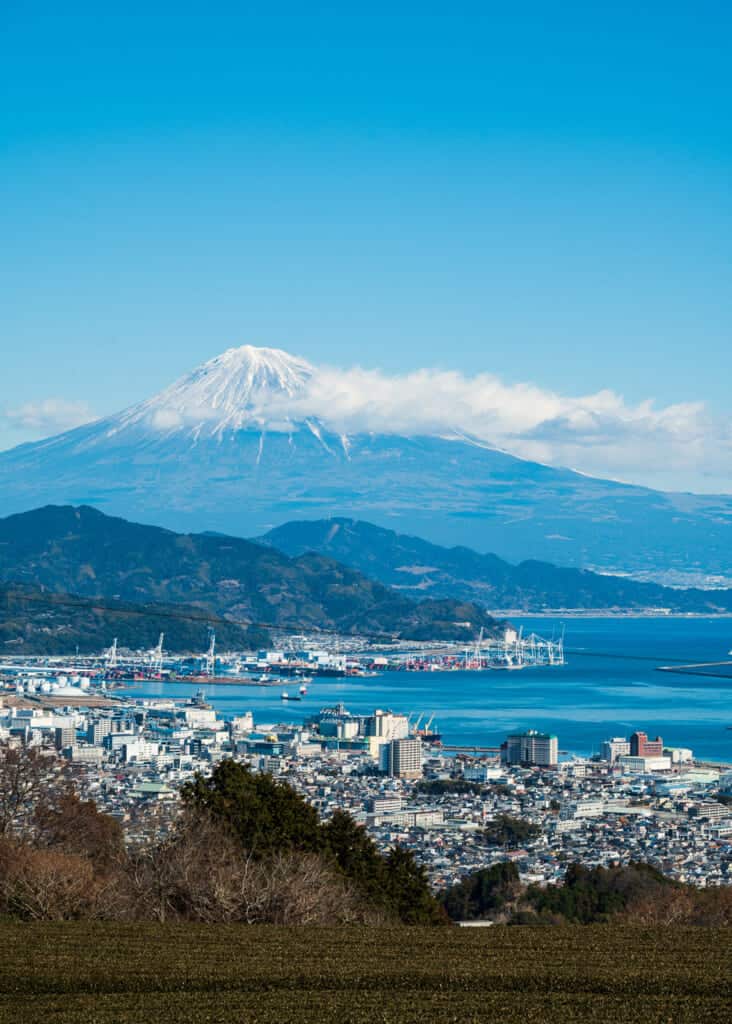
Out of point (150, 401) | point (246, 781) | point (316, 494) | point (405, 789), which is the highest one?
point (150, 401)

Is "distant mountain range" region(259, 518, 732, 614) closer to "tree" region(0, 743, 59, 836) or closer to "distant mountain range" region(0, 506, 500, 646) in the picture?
"distant mountain range" region(0, 506, 500, 646)

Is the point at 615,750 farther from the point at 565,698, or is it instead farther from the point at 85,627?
the point at 85,627

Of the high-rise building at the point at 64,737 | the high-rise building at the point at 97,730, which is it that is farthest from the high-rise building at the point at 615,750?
the high-rise building at the point at 64,737

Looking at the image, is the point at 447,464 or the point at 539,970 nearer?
the point at 539,970

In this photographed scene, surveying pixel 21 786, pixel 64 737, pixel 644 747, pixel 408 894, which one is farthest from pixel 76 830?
pixel 644 747

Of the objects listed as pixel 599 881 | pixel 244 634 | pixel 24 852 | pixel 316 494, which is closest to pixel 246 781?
pixel 24 852

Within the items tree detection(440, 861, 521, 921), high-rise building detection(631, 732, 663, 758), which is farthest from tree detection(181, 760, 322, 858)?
high-rise building detection(631, 732, 663, 758)

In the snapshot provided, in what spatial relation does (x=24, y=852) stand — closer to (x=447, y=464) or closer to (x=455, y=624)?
(x=455, y=624)

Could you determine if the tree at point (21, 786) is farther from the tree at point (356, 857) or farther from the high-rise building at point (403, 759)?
the high-rise building at point (403, 759)
